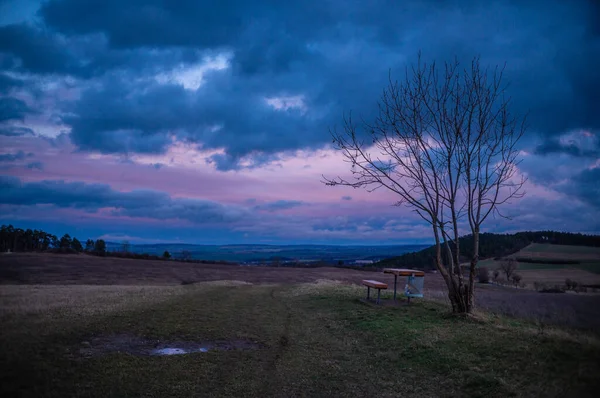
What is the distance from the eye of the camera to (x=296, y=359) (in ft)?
28.1

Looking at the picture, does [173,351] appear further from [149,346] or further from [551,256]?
[551,256]

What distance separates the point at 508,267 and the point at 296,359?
153 ft

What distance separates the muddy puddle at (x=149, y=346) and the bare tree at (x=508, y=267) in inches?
1789

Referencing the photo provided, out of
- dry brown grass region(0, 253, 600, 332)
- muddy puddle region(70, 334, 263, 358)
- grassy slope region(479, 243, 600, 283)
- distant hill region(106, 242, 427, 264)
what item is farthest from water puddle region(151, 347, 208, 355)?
distant hill region(106, 242, 427, 264)

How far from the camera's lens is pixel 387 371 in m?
7.97

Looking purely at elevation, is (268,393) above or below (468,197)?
below

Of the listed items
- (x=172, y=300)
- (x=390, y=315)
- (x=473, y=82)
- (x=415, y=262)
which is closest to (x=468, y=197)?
(x=473, y=82)

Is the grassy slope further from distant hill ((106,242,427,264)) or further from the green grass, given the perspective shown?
the green grass

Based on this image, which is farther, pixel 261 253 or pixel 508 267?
pixel 261 253

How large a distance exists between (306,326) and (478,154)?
858 cm

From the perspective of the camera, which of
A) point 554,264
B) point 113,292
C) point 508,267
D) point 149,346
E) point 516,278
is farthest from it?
point 508,267

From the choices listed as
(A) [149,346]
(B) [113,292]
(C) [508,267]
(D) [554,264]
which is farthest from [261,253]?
(A) [149,346]

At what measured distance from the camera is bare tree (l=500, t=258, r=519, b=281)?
154 ft

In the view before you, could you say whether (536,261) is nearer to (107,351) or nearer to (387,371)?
(387,371)
